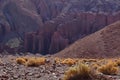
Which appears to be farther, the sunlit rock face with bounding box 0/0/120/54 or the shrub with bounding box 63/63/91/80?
the sunlit rock face with bounding box 0/0/120/54

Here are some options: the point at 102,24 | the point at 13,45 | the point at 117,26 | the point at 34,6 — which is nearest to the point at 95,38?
the point at 117,26

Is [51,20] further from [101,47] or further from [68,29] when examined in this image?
[101,47]

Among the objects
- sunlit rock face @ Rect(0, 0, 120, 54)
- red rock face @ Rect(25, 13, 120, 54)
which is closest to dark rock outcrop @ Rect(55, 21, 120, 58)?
sunlit rock face @ Rect(0, 0, 120, 54)

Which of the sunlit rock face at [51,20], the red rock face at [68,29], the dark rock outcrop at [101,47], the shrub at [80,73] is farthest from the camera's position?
the sunlit rock face at [51,20]

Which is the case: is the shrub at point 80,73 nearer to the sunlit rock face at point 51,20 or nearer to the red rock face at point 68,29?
the sunlit rock face at point 51,20

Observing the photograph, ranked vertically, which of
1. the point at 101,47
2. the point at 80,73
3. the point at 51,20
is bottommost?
the point at 80,73

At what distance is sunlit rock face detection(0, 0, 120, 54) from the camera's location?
12081 centimetres

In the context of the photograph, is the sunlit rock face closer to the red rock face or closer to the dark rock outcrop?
the red rock face

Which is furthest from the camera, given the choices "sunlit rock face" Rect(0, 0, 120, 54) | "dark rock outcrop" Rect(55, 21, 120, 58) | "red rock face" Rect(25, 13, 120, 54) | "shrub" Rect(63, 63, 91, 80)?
"sunlit rock face" Rect(0, 0, 120, 54)

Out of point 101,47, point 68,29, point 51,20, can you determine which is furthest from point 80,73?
point 51,20

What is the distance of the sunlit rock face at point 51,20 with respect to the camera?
4756 inches

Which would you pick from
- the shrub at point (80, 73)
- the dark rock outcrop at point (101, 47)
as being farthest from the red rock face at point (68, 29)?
the shrub at point (80, 73)

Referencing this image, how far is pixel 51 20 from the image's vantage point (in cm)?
14188

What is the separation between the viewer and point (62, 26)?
122m
